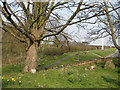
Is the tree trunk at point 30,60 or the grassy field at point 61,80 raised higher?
the tree trunk at point 30,60

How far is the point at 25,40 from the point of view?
7.38 metres

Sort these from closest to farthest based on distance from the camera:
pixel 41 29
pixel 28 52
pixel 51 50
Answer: pixel 28 52, pixel 41 29, pixel 51 50

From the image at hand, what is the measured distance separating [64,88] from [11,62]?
1182cm

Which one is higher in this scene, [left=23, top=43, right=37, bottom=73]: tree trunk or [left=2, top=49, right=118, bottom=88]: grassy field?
[left=23, top=43, right=37, bottom=73]: tree trunk

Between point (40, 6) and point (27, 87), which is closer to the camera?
point (27, 87)

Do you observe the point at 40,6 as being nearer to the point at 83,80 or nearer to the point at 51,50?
the point at 83,80

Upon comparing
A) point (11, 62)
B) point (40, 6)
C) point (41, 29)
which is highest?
point (40, 6)

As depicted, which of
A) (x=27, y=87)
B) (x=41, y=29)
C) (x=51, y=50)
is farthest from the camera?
(x=51, y=50)

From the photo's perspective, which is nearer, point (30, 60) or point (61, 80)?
point (61, 80)

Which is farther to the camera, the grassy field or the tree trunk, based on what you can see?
the tree trunk

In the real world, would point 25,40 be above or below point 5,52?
above

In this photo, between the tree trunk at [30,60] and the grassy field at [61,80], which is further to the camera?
the tree trunk at [30,60]

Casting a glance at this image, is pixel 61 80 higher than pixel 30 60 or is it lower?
lower

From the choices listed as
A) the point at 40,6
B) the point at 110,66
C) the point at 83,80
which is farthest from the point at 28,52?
the point at 110,66
